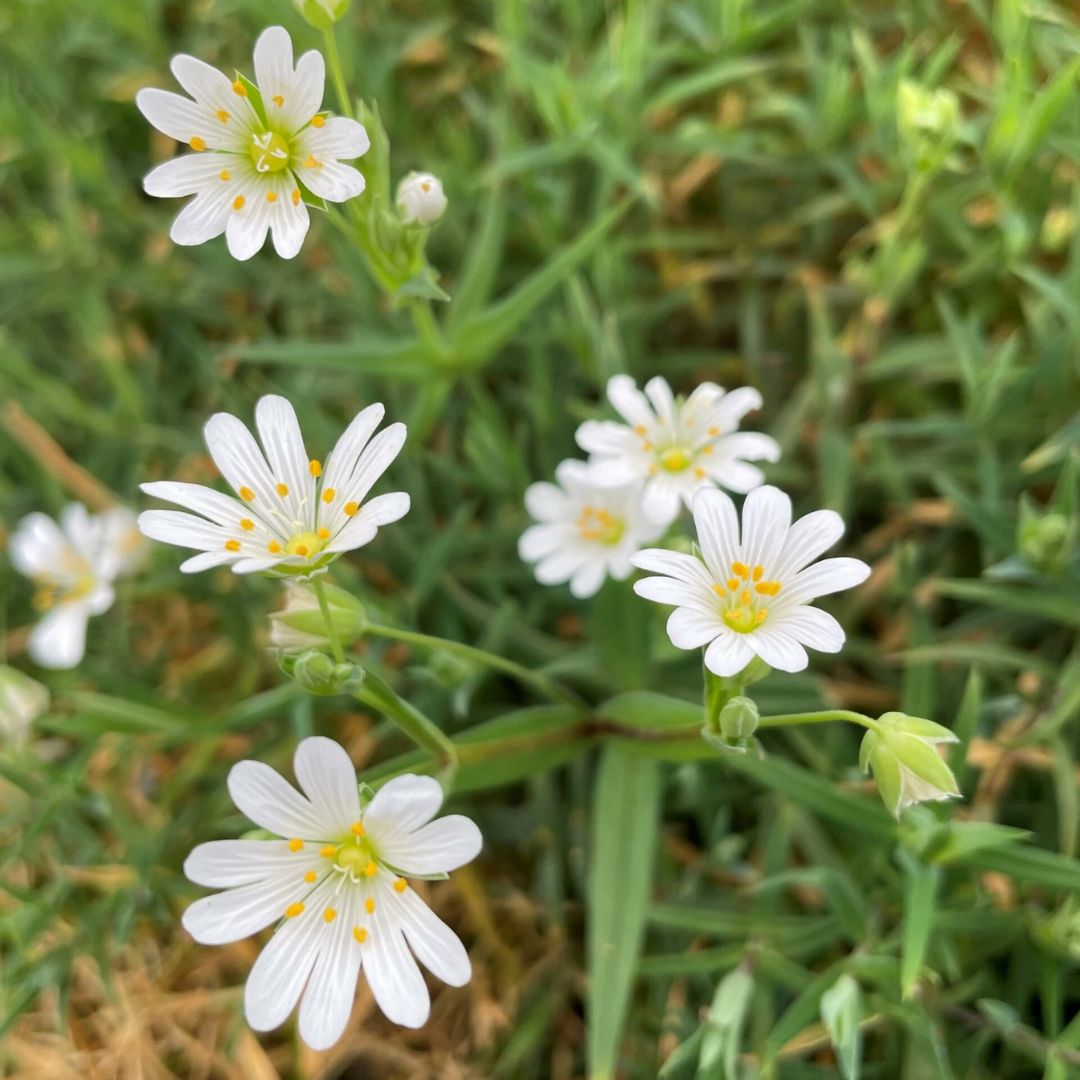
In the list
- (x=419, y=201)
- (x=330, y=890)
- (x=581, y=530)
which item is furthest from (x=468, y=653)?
(x=419, y=201)

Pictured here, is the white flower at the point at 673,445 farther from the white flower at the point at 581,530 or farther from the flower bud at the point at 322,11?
the flower bud at the point at 322,11

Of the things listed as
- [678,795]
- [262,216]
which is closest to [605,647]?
[678,795]

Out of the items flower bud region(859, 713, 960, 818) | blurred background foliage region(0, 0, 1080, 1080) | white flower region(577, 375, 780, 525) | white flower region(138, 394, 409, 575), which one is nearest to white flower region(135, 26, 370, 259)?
white flower region(138, 394, 409, 575)

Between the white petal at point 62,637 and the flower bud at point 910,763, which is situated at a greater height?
the white petal at point 62,637

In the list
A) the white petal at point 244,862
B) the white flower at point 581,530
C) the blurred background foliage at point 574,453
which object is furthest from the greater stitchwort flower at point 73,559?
the white petal at point 244,862

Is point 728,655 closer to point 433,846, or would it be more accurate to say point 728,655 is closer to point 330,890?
point 433,846

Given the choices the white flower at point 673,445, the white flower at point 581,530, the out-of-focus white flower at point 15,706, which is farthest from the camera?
the out-of-focus white flower at point 15,706

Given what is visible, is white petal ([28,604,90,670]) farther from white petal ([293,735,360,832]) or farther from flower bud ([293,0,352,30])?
flower bud ([293,0,352,30])
